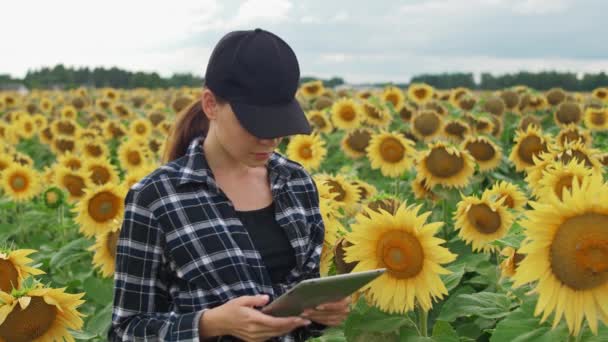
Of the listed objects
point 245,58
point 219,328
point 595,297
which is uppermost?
point 245,58

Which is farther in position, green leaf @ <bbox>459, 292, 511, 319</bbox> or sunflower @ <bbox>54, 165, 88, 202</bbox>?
sunflower @ <bbox>54, 165, 88, 202</bbox>

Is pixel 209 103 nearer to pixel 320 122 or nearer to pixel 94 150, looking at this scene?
pixel 94 150

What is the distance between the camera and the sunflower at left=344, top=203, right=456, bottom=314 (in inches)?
96.9

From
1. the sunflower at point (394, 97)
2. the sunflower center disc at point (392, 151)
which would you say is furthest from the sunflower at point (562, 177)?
the sunflower at point (394, 97)

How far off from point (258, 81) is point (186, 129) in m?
0.46

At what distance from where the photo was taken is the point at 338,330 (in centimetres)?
317

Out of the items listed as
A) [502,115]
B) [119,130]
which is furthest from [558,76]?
[119,130]

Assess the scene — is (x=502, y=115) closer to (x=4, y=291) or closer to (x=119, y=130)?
(x=119, y=130)

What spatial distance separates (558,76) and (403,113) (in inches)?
407

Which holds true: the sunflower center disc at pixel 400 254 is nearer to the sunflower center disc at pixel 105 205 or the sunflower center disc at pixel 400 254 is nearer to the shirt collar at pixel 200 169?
the shirt collar at pixel 200 169

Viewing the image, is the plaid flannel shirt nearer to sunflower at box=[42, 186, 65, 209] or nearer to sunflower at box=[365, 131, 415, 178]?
sunflower at box=[42, 186, 65, 209]

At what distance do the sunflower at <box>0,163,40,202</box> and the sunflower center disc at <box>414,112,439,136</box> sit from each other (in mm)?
3570

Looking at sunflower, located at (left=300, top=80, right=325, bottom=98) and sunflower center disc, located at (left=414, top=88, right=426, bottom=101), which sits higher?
sunflower, located at (left=300, top=80, right=325, bottom=98)

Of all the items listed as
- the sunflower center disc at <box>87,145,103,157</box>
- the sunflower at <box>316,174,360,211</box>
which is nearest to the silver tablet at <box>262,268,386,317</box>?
the sunflower at <box>316,174,360,211</box>
